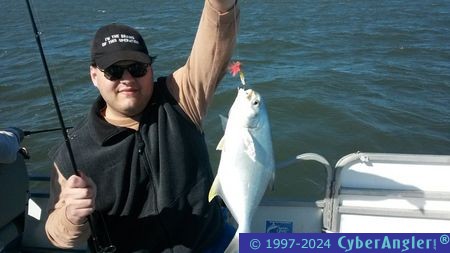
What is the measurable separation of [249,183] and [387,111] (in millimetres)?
7627

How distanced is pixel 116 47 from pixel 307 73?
962cm

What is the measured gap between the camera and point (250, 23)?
1759 cm

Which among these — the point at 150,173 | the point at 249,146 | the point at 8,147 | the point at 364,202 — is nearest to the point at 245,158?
Answer: the point at 249,146

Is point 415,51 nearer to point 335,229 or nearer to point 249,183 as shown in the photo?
point 335,229

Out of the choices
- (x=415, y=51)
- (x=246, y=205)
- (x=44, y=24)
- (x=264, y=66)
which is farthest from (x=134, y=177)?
(x=44, y=24)

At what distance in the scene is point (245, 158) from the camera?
2783 mm

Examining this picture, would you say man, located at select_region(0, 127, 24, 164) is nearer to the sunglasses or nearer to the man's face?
the man's face

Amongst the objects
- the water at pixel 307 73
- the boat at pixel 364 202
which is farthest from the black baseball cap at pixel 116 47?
the water at pixel 307 73

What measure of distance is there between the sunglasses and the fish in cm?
65

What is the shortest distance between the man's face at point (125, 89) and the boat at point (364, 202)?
1220mm

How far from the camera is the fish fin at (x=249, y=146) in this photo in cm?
275

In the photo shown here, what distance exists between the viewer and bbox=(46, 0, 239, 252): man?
2.93 m

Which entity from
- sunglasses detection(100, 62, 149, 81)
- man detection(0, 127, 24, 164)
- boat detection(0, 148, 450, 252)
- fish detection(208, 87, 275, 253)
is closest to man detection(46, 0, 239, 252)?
sunglasses detection(100, 62, 149, 81)

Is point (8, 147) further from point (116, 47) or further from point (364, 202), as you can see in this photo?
point (364, 202)
